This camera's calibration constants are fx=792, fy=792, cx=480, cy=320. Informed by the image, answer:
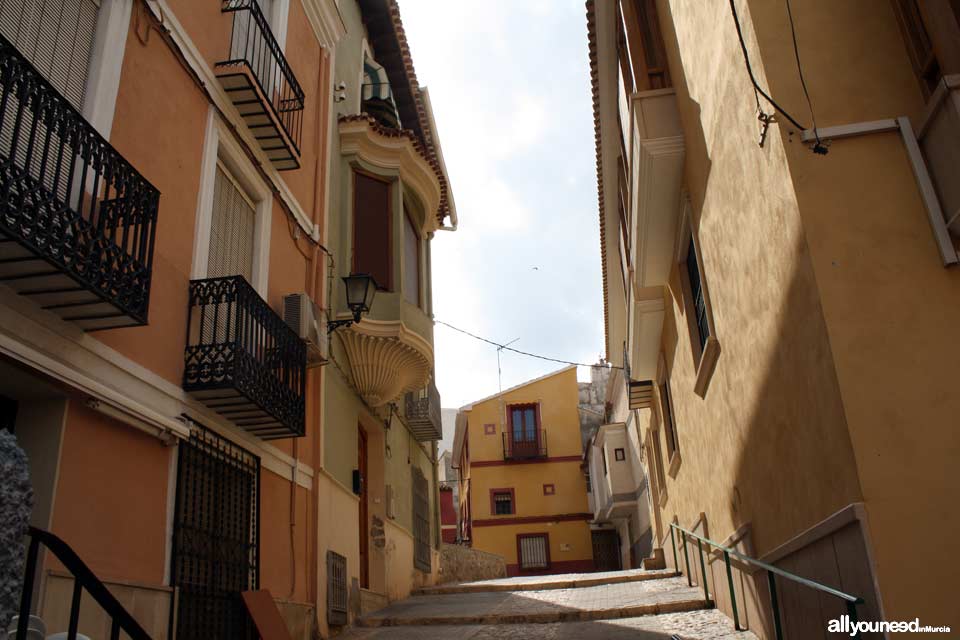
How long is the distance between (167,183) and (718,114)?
4334 millimetres

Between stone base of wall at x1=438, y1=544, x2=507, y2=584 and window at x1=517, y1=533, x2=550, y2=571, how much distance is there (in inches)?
390

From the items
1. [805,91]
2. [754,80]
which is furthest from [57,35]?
[805,91]

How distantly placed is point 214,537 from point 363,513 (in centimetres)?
543

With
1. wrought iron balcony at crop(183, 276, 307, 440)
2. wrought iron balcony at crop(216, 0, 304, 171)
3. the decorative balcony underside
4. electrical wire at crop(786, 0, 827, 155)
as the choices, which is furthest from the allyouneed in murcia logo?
the decorative balcony underside

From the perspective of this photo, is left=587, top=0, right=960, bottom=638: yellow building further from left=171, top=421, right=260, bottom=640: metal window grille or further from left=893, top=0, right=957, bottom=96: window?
left=171, top=421, right=260, bottom=640: metal window grille

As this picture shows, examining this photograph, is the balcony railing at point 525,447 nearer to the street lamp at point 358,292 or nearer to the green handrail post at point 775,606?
the street lamp at point 358,292

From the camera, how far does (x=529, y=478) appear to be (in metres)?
34.2

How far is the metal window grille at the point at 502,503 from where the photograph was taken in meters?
33.6

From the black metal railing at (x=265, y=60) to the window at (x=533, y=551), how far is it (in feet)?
86.1

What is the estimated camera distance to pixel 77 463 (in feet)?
16.0

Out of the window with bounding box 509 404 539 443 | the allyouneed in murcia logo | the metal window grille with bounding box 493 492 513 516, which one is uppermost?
the window with bounding box 509 404 539 443

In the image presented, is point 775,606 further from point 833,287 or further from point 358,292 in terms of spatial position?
point 358,292

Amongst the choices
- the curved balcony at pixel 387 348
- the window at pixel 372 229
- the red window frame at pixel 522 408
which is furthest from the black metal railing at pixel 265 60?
the red window frame at pixel 522 408

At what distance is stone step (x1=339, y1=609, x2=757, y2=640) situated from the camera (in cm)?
693
